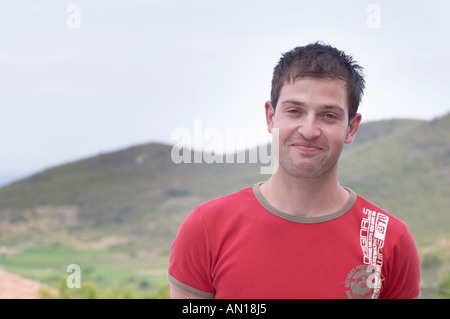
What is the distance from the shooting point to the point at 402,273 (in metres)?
2.08

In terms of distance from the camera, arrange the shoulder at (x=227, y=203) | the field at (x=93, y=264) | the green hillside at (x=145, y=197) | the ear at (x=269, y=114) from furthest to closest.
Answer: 1. the green hillside at (x=145, y=197)
2. the field at (x=93, y=264)
3. the ear at (x=269, y=114)
4. the shoulder at (x=227, y=203)

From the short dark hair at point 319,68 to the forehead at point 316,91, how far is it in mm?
21

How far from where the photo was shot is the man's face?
6.61ft

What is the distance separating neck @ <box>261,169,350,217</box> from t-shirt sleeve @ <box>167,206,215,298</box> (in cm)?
31

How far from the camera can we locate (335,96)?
206 cm

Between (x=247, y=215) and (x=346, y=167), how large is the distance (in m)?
41.8

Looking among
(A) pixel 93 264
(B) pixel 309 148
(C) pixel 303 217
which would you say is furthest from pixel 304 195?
(A) pixel 93 264

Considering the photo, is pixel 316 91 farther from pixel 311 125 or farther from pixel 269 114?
pixel 269 114

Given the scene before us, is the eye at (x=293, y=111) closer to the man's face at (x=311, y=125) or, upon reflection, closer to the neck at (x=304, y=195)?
the man's face at (x=311, y=125)

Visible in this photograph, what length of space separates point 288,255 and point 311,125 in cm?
50

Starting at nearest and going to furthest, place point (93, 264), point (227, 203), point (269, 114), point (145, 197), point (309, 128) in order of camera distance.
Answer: point (309, 128) < point (227, 203) < point (269, 114) < point (93, 264) < point (145, 197)

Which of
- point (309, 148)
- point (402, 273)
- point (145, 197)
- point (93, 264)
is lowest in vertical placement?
point (402, 273)

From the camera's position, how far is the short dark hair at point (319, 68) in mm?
2082

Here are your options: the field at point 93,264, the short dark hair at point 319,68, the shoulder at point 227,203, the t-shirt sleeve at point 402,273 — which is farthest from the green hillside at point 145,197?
the shoulder at point 227,203
